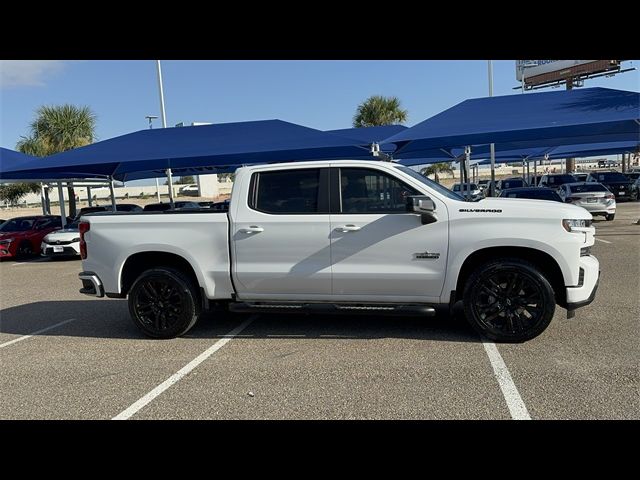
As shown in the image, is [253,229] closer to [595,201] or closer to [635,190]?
[595,201]

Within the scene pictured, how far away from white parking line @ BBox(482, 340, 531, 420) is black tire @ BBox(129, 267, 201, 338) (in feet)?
10.8

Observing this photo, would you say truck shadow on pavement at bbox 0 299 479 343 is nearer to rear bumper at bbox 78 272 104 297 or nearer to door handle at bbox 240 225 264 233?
rear bumper at bbox 78 272 104 297

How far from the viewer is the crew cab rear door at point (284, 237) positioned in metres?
5.18

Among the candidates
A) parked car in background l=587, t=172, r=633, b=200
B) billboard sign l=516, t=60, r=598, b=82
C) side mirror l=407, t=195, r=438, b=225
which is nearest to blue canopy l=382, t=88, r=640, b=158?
side mirror l=407, t=195, r=438, b=225

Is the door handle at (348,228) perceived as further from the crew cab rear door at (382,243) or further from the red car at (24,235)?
the red car at (24,235)

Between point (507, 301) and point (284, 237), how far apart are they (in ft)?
8.03

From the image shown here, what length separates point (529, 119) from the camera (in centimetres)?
1184

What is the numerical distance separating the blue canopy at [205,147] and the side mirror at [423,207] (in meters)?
9.15

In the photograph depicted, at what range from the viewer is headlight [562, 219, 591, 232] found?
15.5ft

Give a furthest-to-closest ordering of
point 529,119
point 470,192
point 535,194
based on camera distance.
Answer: point 470,192
point 535,194
point 529,119

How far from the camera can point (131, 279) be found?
587 cm

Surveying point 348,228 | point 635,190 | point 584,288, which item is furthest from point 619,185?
point 348,228
